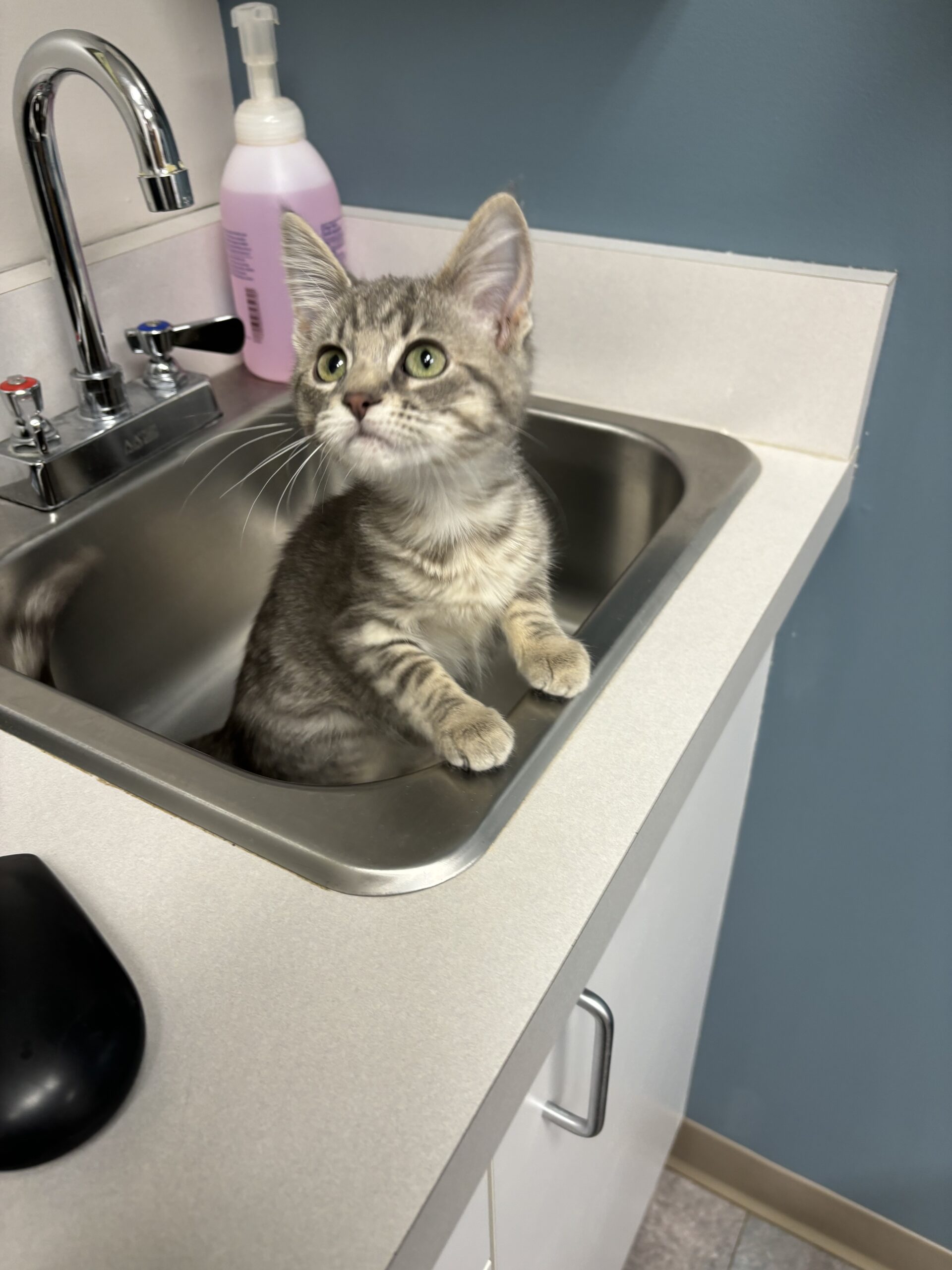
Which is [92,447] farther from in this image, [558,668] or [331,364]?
[558,668]

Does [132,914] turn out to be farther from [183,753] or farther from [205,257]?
[205,257]

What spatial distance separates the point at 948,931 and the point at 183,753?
0.86 metres

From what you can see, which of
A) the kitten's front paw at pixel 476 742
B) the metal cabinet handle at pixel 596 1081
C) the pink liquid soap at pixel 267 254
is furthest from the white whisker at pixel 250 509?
the metal cabinet handle at pixel 596 1081

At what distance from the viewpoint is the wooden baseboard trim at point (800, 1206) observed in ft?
3.94

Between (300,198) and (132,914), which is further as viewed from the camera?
(300,198)

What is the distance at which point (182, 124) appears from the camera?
3.27 feet

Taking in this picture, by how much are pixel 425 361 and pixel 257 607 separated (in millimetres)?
436

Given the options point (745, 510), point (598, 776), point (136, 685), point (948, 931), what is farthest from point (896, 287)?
point (136, 685)

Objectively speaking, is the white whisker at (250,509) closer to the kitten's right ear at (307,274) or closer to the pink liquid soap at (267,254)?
the pink liquid soap at (267,254)

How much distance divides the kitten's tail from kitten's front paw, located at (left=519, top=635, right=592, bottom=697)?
0.43m

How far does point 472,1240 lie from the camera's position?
1.69 feet

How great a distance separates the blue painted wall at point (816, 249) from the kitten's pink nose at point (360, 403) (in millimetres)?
411

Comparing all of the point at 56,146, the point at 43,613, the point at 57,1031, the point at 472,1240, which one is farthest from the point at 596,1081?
the point at 56,146

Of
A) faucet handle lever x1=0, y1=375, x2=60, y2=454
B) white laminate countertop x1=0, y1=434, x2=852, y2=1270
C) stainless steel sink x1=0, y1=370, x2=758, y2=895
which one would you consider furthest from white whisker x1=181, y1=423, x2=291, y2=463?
white laminate countertop x1=0, y1=434, x2=852, y2=1270
